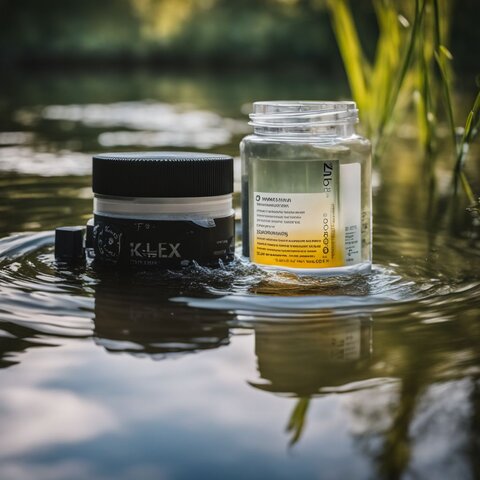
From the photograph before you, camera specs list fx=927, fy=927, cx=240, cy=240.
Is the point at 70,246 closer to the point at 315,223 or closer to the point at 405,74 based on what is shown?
the point at 315,223

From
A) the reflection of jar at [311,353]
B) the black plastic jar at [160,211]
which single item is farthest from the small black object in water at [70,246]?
the reflection of jar at [311,353]

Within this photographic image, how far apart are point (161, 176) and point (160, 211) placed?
6 centimetres

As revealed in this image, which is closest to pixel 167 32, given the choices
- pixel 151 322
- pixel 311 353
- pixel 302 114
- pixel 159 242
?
pixel 302 114

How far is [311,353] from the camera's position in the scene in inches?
45.4

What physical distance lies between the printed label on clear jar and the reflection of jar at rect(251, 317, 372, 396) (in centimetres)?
32

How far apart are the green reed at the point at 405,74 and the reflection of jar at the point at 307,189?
8.9 inches

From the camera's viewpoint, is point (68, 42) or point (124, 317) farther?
point (68, 42)

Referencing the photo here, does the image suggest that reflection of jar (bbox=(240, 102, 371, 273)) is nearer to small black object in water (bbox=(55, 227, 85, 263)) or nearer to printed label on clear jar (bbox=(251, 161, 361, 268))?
printed label on clear jar (bbox=(251, 161, 361, 268))

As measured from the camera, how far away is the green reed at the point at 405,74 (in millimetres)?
1817

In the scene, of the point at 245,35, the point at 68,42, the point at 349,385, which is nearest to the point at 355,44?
the point at 349,385

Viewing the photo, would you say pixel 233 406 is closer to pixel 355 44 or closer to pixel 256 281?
pixel 256 281

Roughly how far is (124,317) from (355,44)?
153cm

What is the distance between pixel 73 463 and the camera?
2.63 ft

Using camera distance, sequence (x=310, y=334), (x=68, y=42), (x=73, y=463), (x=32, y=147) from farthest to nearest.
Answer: (x=68, y=42) → (x=32, y=147) → (x=310, y=334) → (x=73, y=463)
